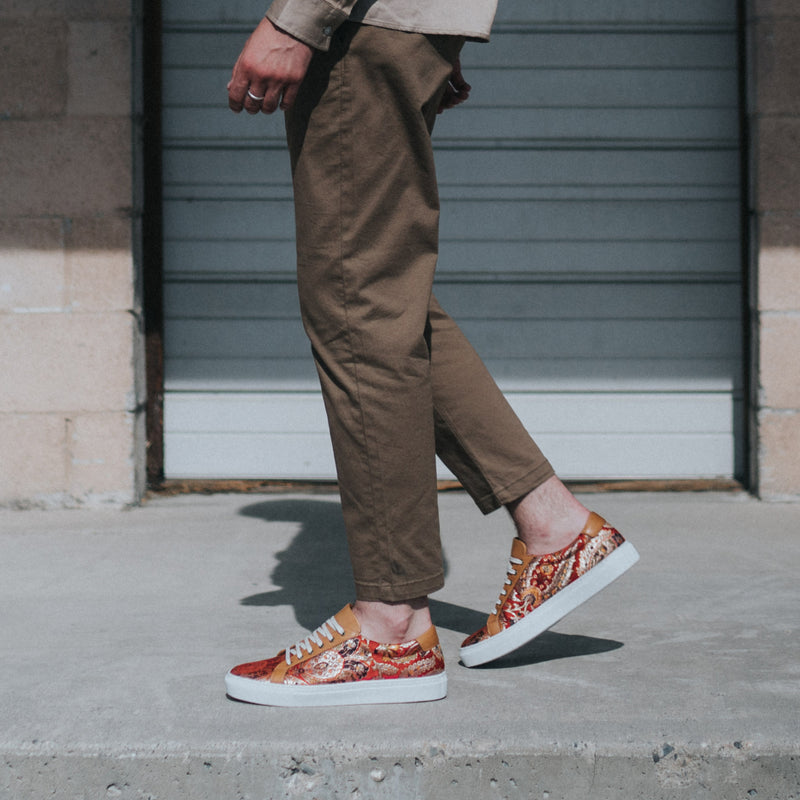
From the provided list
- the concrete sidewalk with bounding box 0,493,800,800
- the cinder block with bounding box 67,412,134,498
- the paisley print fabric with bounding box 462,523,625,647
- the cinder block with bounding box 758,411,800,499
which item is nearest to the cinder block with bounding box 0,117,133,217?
the cinder block with bounding box 67,412,134,498

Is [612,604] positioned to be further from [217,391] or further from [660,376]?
[217,391]

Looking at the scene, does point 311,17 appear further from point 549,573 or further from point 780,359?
point 780,359

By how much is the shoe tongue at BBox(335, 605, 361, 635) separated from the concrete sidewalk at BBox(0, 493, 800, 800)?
13 cm

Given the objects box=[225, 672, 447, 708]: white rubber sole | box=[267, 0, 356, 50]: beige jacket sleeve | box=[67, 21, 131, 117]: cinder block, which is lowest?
box=[225, 672, 447, 708]: white rubber sole

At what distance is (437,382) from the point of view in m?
1.76

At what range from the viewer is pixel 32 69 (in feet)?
11.0

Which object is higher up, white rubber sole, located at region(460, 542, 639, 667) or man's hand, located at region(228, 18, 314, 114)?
man's hand, located at region(228, 18, 314, 114)

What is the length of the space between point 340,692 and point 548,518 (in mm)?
481

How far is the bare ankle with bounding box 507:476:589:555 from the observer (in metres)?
1.72

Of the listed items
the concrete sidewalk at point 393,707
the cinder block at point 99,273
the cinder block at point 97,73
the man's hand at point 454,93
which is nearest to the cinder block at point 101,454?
the cinder block at point 99,273

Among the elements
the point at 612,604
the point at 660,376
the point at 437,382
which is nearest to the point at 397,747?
the point at 437,382

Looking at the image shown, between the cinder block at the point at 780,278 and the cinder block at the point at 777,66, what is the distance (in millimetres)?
499

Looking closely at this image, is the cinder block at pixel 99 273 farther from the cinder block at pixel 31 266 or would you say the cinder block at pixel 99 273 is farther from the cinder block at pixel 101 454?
the cinder block at pixel 101 454

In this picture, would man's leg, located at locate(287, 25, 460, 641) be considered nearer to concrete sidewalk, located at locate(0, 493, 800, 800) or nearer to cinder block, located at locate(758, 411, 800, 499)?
concrete sidewalk, located at locate(0, 493, 800, 800)
